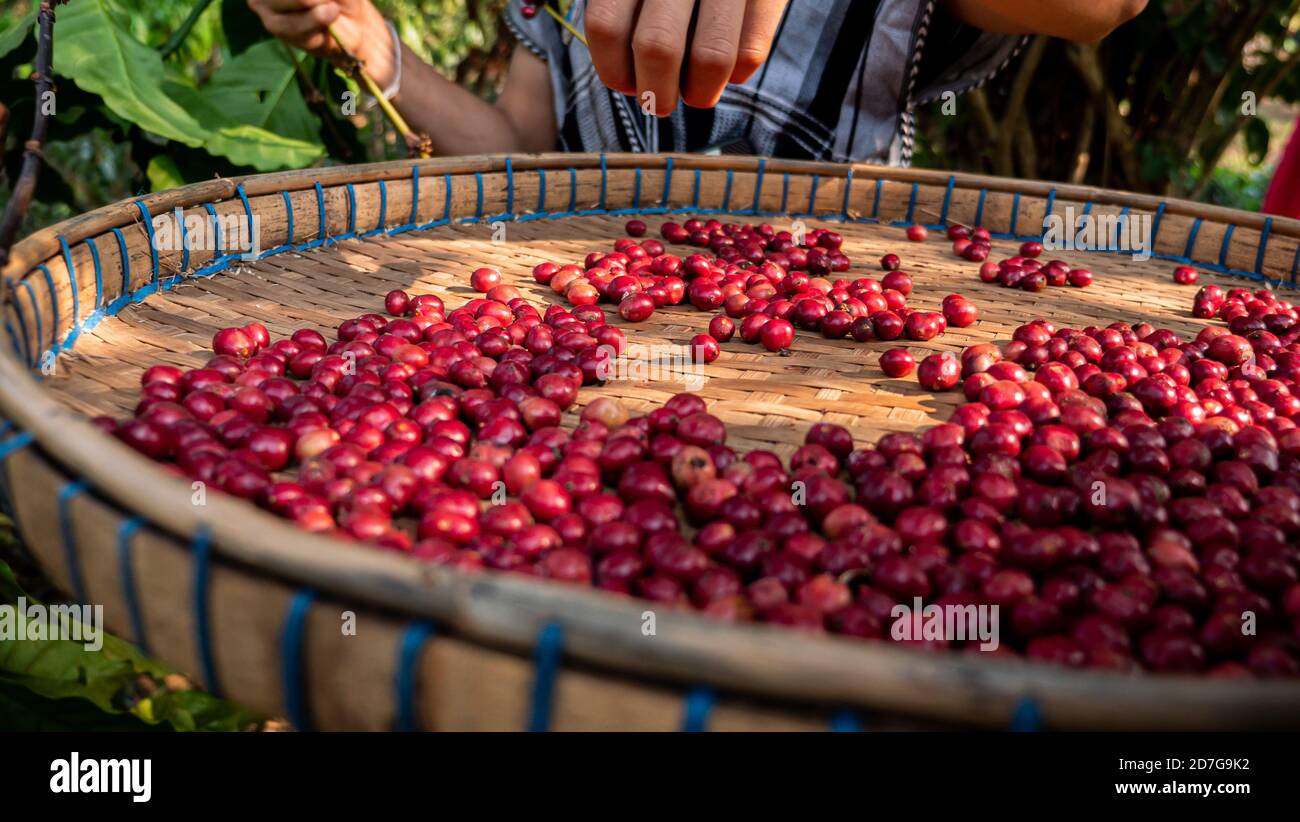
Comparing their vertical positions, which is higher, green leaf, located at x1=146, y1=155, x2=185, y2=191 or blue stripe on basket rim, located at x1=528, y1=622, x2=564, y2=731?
green leaf, located at x1=146, y1=155, x2=185, y2=191

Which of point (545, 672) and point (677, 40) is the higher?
point (677, 40)

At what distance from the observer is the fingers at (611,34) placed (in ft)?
6.56

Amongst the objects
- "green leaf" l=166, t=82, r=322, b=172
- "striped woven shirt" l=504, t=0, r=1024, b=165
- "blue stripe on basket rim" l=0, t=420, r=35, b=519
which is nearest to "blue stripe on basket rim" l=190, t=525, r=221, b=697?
"blue stripe on basket rim" l=0, t=420, r=35, b=519

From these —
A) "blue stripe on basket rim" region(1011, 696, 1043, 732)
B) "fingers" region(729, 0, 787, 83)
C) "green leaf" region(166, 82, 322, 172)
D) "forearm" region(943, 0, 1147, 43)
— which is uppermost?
"forearm" region(943, 0, 1147, 43)

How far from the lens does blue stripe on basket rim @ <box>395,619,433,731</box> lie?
0.89m

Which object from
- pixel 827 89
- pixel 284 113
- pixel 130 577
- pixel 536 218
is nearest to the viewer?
pixel 130 577

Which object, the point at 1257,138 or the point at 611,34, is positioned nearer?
the point at 611,34

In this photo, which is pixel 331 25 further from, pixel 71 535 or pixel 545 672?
pixel 545 672

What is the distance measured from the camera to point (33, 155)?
5.17 ft

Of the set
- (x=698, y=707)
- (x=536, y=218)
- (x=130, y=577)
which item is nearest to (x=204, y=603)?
(x=130, y=577)

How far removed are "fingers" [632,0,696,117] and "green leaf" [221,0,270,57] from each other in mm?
2431

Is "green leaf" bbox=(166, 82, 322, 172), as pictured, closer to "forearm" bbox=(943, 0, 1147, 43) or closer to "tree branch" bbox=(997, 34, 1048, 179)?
"forearm" bbox=(943, 0, 1147, 43)

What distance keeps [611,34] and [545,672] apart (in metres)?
1.52
